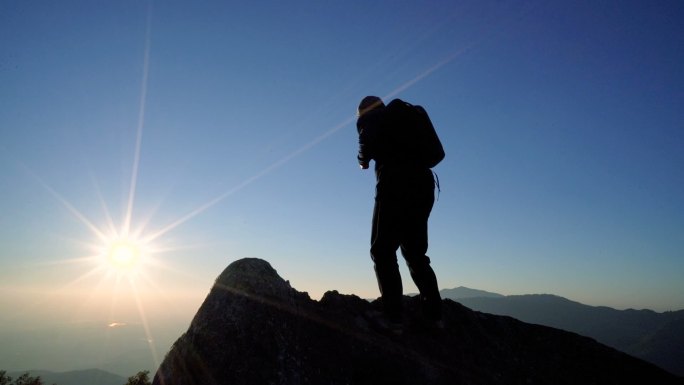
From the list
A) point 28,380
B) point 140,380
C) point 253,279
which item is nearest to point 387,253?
point 253,279

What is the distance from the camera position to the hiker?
16.2 feet

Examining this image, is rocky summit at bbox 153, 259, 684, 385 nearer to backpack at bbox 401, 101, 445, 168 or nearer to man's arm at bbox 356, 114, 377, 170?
man's arm at bbox 356, 114, 377, 170

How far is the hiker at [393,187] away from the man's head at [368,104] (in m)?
0.04

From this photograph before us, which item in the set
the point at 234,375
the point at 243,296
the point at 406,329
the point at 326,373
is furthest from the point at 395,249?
the point at 234,375

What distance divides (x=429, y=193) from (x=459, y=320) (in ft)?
9.01

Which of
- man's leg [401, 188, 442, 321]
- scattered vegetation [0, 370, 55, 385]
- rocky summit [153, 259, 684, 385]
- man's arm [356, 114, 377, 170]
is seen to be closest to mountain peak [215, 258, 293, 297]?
rocky summit [153, 259, 684, 385]

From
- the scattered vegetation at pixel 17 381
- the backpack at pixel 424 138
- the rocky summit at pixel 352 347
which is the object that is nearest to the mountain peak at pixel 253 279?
the rocky summit at pixel 352 347

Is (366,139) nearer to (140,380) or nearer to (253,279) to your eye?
(253,279)

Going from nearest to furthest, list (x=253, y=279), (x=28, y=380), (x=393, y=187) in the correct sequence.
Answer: (x=253, y=279) → (x=393, y=187) → (x=28, y=380)

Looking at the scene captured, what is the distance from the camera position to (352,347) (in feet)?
14.8

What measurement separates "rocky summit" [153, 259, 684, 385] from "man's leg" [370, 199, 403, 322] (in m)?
0.48

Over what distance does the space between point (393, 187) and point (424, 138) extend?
2.85 feet

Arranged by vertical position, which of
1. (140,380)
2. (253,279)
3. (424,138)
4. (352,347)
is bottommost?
(140,380)

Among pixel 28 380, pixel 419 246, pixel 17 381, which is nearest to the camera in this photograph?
pixel 419 246
